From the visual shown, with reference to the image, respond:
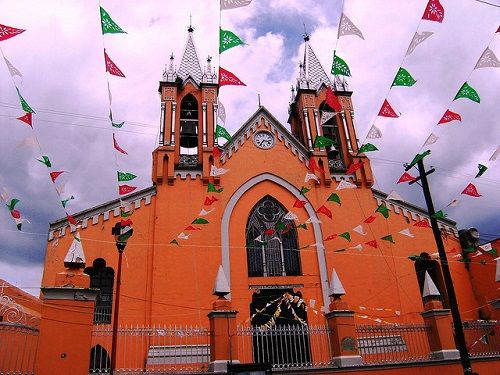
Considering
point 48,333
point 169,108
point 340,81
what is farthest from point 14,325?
point 340,81

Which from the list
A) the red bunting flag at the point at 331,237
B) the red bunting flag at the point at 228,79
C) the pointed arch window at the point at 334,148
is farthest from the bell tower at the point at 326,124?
the red bunting flag at the point at 228,79

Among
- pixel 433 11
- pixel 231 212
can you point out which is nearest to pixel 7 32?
pixel 433 11

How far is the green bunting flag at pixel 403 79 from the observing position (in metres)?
9.07

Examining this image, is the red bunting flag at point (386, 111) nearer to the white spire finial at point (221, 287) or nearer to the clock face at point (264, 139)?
the white spire finial at point (221, 287)

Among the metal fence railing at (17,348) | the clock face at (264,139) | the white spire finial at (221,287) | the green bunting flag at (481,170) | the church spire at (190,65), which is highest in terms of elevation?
the church spire at (190,65)

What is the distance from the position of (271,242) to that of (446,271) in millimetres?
7412

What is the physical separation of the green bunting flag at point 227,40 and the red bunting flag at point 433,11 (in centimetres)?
343

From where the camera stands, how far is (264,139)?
1914 cm

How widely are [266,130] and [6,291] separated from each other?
11787 mm

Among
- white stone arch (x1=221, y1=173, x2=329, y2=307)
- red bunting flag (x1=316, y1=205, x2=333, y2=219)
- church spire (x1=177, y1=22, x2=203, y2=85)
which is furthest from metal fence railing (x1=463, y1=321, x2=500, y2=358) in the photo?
church spire (x1=177, y1=22, x2=203, y2=85)

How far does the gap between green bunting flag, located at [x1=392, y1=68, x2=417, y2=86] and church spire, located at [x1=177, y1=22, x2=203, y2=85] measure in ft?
42.0

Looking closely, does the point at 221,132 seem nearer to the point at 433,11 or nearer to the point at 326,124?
the point at 433,11

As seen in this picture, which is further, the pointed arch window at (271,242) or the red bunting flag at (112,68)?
the pointed arch window at (271,242)

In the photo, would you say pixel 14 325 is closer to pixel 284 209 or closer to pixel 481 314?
pixel 284 209
